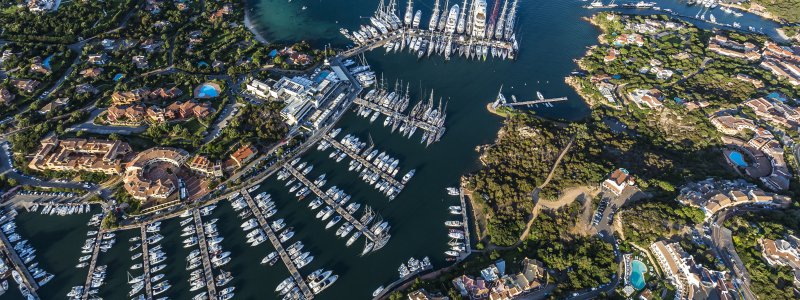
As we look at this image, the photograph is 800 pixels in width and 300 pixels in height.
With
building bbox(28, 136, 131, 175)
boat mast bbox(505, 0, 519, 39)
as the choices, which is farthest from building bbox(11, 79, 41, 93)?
boat mast bbox(505, 0, 519, 39)

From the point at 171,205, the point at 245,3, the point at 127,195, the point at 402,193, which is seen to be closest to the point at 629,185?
the point at 402,193

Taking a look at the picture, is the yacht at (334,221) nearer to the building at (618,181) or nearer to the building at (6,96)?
the building at (618,181)

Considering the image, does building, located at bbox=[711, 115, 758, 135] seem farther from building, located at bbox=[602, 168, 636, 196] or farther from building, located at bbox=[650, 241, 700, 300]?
building, located at bbox=[650, 241, 700, 300]

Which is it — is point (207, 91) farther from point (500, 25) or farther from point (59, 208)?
point (500, 25)

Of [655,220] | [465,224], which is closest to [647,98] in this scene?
[655,220]

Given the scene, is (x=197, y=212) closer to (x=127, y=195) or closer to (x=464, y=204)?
(x=127, y=195)

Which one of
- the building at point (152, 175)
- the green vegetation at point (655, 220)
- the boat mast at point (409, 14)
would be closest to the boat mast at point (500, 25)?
the boat mast at point (409, 14)
